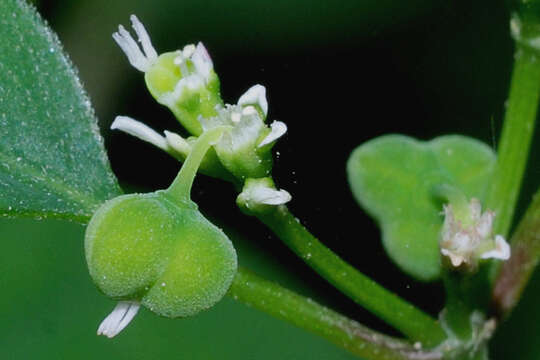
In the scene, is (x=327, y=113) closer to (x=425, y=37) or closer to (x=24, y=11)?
(x=425, y=37)

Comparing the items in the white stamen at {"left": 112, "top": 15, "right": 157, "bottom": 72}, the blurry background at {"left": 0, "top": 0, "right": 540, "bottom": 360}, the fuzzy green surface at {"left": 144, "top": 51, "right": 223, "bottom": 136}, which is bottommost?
the blurry background at {"left": 0, "top": 0, "right": 540, "bottom": 360}

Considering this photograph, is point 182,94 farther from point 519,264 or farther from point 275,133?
point 519,264

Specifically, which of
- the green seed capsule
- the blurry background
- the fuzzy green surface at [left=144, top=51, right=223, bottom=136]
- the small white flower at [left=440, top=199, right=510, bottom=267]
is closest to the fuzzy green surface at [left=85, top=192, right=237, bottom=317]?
the green seed capsule

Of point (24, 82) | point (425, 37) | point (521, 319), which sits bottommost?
point (521, 319)

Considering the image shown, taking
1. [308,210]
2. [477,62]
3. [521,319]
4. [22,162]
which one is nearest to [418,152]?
[308,210]

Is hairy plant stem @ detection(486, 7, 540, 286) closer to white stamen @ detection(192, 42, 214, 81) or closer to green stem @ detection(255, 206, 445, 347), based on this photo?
green stem @ detection(255, 206, 445, 347)

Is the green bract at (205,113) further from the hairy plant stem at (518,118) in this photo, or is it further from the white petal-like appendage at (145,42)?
the hairy plant stem at (518,118)

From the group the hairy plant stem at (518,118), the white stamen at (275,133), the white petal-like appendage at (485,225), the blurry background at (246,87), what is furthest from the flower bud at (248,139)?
the blurry background at (246,87)
